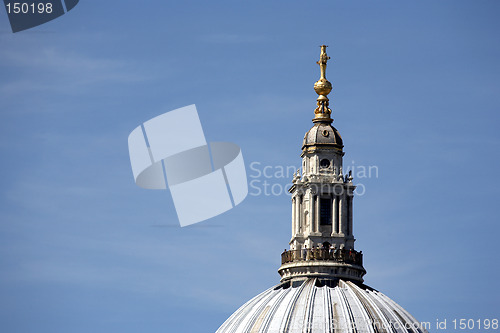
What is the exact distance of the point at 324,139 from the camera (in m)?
198

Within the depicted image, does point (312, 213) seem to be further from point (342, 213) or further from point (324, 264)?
point (324, 264)

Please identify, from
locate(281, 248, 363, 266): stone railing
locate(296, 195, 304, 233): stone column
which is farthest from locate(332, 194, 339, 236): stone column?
locate(296, 195, 304, 233): stone column

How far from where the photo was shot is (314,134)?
199 m

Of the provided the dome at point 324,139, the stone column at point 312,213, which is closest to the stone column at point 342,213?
the stone column at point 312,213

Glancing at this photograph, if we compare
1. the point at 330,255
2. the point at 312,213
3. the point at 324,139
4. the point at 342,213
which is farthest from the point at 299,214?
the point at 324,139

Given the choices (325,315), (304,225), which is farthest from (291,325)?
(304,225)

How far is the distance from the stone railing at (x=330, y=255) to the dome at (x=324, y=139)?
13.0m

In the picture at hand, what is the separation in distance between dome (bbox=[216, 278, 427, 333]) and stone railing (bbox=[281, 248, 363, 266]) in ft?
8.41

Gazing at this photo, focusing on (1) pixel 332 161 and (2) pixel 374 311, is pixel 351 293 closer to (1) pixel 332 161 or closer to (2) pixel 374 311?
(2) pixel 374 311

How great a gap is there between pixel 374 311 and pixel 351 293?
367 cm

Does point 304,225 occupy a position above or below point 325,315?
above

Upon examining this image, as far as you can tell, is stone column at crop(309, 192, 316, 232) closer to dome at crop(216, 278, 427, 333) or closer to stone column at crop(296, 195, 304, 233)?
stone column at crop(296, 195, 304, 233)

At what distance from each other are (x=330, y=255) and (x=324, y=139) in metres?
14.6

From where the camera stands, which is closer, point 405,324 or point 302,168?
point 405,324
